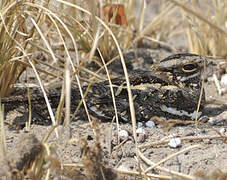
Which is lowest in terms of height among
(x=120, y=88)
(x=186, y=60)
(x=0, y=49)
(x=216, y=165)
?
(x=216, y=165)

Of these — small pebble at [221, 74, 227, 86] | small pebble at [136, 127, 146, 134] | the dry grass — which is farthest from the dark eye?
small pebble at [221, 74, 227, 86]

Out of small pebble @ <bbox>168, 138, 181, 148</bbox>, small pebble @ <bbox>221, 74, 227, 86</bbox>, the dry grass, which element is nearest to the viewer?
the dry grass

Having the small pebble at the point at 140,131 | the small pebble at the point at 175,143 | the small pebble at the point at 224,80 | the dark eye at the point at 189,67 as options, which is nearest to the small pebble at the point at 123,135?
the small pebble at the point at 140,131

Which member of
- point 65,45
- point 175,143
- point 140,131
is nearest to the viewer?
point 65,45

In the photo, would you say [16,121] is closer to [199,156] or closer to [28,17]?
[28,17]

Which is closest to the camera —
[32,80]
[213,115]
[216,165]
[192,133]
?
[216,165]

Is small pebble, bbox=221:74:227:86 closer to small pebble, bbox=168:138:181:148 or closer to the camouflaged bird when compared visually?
the camouflaged bird

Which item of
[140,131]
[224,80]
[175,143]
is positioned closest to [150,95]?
[140,131]

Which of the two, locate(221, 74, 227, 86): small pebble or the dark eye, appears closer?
the dark eye

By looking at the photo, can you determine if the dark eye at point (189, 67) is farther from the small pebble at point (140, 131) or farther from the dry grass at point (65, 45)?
the small pebble at point (140, 131)

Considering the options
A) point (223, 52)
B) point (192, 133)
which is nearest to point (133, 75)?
point (192, 133)

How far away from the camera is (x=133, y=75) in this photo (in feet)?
6.84

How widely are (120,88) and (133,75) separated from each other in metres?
0.13

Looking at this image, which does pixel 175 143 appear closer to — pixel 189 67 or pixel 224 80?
pixel 189 67
